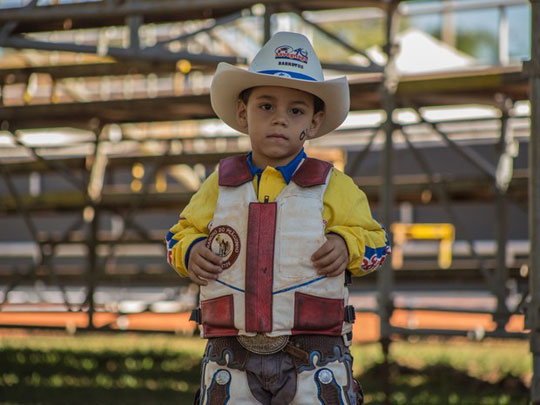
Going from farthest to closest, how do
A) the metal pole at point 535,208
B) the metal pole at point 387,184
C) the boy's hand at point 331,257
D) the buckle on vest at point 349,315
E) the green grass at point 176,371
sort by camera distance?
the green grass at point 176,371 → the metal pole at point 387,184 → the metal pole at point 535,208 → the buckle on vest at point 349,315 → the boy's hand at point 331,257

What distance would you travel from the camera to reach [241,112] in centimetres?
290

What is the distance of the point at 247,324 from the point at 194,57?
12.3ft

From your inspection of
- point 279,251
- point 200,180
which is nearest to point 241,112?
point 279,251

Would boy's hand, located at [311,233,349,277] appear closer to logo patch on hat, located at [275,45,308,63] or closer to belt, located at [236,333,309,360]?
belt, located at [236,333,309,360]

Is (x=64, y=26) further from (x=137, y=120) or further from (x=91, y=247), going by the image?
(x=91, y=247)

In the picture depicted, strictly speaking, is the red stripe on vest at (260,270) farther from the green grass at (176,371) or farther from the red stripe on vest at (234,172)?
the green grass at (176,371)

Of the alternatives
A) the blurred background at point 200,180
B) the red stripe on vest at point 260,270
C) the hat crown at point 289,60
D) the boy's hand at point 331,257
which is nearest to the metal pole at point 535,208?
the blurred background at point 200,180

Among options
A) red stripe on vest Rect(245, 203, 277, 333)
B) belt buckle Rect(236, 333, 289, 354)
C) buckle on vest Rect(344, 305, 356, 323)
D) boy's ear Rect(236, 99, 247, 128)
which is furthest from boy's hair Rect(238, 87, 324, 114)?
belt buckle Rect(236, 333, 289, 354)

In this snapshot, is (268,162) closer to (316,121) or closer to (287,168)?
(287,168)

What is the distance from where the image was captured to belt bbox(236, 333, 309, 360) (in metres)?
2.61

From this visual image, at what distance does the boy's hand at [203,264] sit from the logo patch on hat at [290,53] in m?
0.62

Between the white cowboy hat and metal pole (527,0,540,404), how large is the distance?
1.84 m

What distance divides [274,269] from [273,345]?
0.73 feet

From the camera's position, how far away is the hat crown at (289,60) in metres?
2.71
